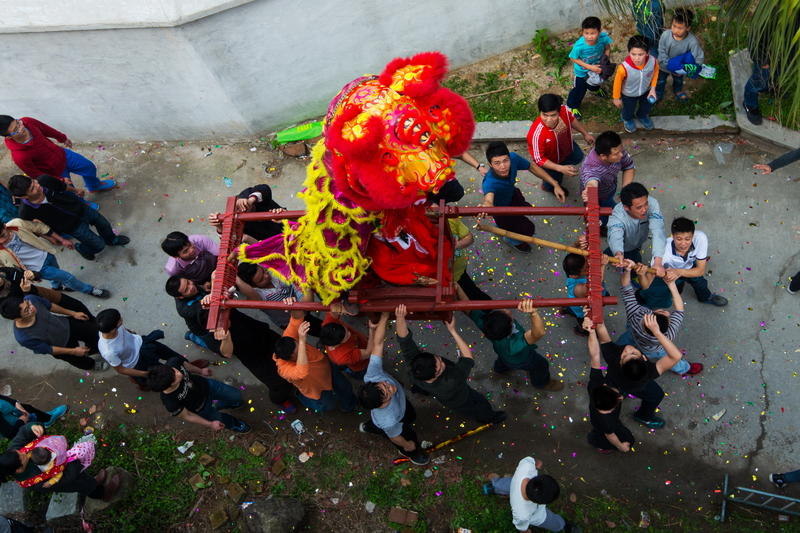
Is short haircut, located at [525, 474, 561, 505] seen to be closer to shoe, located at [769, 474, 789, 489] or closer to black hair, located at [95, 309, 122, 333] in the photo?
shoe, located at [769, 474, 789, 489]

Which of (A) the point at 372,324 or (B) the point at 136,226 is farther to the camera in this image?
(B) the point at 136,226

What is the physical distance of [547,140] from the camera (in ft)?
15.5

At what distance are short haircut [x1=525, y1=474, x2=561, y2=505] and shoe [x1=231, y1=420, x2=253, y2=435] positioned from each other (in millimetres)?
2641

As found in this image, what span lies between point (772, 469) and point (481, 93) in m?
4.84

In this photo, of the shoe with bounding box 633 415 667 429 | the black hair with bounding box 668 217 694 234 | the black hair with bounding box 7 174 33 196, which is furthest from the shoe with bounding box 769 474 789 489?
the black hair with bounding box 7 174 33 196

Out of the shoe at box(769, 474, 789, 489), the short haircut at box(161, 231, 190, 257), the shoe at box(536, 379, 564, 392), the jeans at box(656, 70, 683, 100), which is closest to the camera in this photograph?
the shoe at box(769, 474, 789, 489)

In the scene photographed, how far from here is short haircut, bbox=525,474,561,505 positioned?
324 centimetres

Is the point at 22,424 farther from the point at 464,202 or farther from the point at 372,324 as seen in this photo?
the point at 464,202

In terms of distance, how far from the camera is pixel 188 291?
420cm

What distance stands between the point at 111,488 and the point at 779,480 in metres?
Result: 5.32

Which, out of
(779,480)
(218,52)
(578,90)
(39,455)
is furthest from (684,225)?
(39,455)

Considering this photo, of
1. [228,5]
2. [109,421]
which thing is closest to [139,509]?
[109,421]

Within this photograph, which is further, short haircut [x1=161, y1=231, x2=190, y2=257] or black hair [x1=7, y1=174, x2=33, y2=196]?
black hair [x1=7, y1=174, x2=33, y2=196]

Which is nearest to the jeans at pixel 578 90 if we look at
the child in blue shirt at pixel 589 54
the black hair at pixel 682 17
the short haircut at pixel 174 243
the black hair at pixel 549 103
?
the child in blue shirt at pixel 589 54
